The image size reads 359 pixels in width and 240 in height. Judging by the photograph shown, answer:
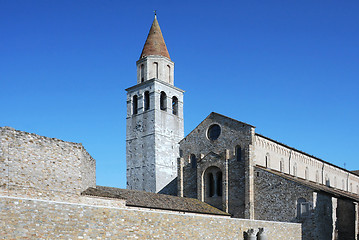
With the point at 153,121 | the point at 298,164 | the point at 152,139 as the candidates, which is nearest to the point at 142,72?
the point at 153,121

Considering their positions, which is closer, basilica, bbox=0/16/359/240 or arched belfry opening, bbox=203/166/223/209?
basilica, bbox=0/16/359/240

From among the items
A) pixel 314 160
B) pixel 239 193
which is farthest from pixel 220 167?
pixel 314 160

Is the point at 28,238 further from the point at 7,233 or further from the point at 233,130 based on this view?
the point at 233,130

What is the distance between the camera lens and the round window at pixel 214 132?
37.3 metres

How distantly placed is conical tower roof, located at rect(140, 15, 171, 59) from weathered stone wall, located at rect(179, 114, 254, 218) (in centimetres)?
1300

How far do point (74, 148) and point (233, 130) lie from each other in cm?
1742

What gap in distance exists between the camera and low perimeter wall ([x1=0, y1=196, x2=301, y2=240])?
581 inches

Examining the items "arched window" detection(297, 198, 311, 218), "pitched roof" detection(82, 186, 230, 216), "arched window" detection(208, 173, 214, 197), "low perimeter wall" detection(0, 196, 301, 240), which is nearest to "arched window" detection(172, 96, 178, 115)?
"arched window" detection(208, 173, 214, 197)

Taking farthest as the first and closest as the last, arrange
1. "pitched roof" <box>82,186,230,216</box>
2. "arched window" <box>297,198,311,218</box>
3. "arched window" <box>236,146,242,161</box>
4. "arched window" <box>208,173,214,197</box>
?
"arched window" <box>208,173,214,197</box> < "arched window" <box>236,146,242,161</box> < "arched window" <box>297,198,311,218</box> < "pitched roof" <box>82,186,230,216</box>

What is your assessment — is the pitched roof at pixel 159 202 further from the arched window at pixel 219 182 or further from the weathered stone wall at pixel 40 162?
the weathered stone wall at pixel 40 162

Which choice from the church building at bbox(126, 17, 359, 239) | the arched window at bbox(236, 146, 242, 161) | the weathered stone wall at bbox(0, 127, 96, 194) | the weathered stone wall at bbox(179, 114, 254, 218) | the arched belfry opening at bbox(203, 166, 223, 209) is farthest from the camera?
the arched belfry opening at bbox(203, 166, 223, 209)

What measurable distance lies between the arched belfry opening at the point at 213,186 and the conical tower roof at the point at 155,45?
1698 cm

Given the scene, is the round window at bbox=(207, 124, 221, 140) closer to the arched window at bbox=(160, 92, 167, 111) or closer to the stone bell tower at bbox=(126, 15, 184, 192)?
the stone bell tower at bbox=(126, 15, 184, 192)

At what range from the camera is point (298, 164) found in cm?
4209
